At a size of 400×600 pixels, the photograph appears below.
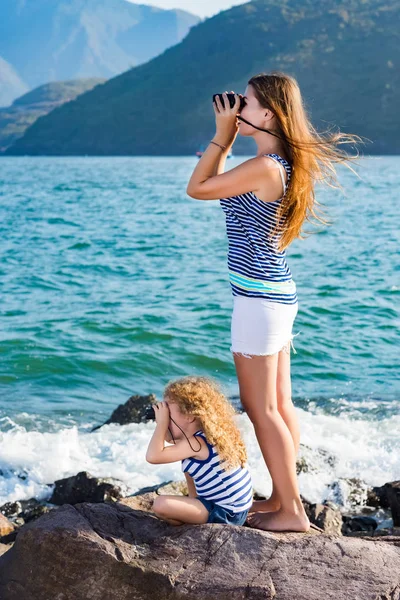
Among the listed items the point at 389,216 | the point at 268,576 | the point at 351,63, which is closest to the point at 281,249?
the point at 268,576

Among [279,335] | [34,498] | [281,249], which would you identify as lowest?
[34,498]

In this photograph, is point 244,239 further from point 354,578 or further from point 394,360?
point 394,360

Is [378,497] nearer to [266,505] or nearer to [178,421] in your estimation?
[266,505]

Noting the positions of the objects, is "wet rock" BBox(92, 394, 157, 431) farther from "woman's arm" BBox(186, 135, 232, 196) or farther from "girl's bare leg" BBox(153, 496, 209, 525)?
"woman's arm" BBox(186, 135, 232, 196)

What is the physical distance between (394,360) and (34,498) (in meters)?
6.36

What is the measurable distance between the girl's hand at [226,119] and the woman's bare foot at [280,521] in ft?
6.25

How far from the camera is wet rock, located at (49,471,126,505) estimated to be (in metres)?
6.59

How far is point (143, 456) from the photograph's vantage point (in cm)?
777

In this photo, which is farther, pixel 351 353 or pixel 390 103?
pixel 390 103

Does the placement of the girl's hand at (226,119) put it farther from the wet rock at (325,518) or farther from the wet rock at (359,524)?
the wet rock at (359,524)

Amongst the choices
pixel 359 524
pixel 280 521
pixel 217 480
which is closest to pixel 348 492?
pixel 359 524

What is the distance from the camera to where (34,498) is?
6.99m

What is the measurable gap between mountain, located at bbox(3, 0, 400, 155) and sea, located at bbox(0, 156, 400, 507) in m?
80.4

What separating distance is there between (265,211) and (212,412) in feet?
3.36
